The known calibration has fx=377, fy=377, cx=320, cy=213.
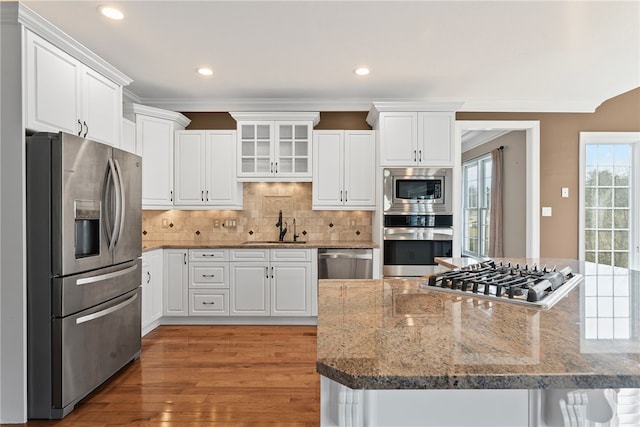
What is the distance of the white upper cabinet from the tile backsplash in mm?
952

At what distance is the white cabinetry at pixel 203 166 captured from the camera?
432 centimetres

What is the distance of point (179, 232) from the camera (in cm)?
462

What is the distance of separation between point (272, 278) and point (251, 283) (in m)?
0.23

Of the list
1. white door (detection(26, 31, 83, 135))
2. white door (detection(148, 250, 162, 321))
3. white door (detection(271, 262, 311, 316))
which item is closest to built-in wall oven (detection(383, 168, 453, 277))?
white door (detection(271, 262, 311, 316))

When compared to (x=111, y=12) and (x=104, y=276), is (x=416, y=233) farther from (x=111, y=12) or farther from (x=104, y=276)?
(x=111, y=12)

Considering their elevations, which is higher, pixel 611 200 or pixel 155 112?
pixel 155 112

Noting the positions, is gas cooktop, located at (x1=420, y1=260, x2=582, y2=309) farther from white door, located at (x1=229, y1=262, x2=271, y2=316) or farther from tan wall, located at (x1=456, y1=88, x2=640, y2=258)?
tan wall, located at (x1=456, y1=88, x2=640, y2=258)

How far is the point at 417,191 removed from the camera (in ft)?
13.4

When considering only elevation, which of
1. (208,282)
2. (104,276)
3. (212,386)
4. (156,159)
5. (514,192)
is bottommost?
(212,386)

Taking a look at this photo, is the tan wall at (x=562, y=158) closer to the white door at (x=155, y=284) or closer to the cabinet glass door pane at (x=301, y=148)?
the cabinet glass door pane at (x=301, y=148)

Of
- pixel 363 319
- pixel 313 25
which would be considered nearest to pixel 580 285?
pixel 363 319

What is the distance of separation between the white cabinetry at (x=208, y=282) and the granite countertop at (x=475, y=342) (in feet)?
9.09

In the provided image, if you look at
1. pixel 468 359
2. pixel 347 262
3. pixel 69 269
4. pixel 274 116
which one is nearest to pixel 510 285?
pixel 468 359

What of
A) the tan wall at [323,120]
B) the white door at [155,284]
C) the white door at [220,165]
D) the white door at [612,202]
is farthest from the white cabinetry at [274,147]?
the white door at [612,202]
